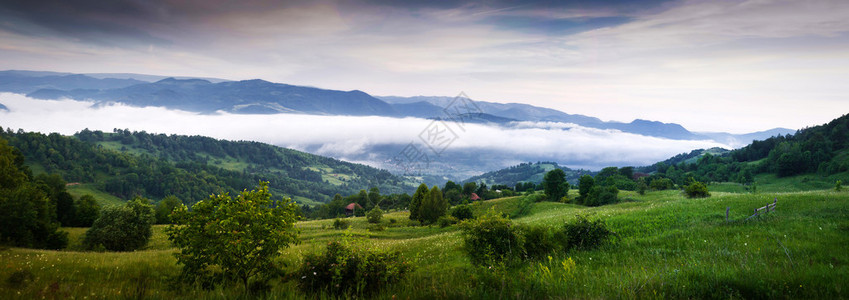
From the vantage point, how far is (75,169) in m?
166

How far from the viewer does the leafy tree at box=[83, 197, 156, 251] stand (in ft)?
95.3

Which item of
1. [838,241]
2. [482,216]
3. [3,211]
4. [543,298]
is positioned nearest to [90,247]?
[3,211]

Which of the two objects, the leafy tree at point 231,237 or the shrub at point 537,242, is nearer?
the leafy tree at point 231,237

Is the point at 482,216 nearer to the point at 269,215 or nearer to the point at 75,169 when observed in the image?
the point at 269,215

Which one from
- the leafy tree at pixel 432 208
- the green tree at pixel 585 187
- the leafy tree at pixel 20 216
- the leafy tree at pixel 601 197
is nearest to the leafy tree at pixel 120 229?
the leafy tree at pixel 20 216

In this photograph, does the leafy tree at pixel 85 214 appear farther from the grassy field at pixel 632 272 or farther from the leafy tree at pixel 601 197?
the leafy tree at pixel 601 197

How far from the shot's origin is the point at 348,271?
20.7 feet

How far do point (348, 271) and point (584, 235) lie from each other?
9.77 meters

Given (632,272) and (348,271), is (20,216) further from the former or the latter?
(632,272)

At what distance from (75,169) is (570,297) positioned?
233836mm

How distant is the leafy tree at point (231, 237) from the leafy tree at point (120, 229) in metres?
31.2

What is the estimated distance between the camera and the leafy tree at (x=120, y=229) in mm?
29047

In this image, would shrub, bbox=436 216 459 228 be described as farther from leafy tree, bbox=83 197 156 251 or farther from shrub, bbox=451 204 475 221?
leafy tree, bbox=83 197 156 251

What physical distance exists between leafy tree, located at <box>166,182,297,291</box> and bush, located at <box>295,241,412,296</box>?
29.7 inches
